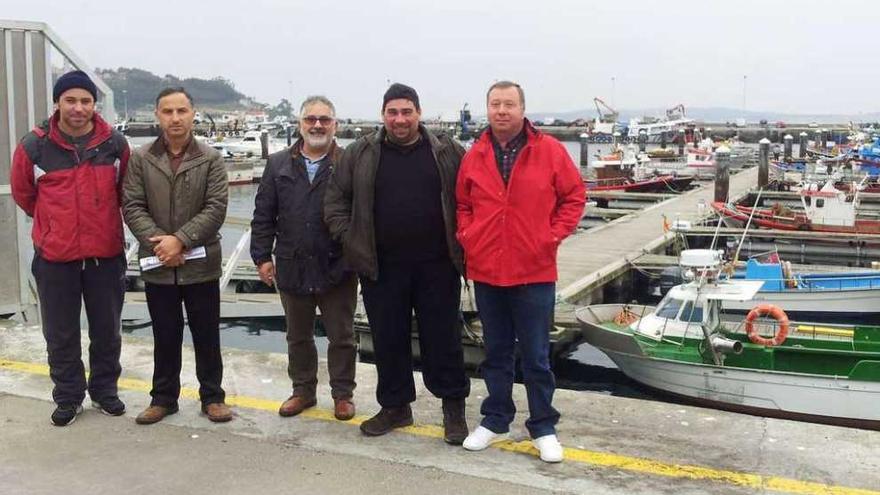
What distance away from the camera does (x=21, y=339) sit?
625 centimetres

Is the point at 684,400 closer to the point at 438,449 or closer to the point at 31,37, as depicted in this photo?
the point at 438,449

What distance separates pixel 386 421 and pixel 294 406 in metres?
0.61

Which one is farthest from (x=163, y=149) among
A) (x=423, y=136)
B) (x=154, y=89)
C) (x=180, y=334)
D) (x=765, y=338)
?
(x=154, y=89)

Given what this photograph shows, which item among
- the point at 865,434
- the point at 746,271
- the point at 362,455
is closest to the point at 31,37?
the point at 362,455

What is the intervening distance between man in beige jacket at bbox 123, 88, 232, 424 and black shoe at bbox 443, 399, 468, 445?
1.25 metres

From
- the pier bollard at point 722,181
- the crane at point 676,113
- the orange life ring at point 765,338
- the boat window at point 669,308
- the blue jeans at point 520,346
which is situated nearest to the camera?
the blue jeans at point 520,346

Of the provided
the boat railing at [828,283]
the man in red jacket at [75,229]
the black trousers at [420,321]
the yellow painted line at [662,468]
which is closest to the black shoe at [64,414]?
the man in red jacket at [75,229]

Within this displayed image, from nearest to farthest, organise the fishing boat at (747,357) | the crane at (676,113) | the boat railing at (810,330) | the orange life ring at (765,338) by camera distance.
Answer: the orange life ring at (765,338)
the fishing boat at (747,357)
the boat railing at (810,330)
the crane at (676,113)

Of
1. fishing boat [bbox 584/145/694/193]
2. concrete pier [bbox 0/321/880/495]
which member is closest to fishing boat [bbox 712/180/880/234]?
fishing boat [bbox 584/145/694/193]

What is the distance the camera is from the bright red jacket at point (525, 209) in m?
3.86

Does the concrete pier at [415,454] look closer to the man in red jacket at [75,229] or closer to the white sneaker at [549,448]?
the white sneaker at [549,448]

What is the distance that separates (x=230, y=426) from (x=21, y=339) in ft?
8.95

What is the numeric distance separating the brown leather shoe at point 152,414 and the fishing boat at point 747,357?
22.9ft

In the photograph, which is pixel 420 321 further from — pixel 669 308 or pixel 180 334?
pixel 669 308
